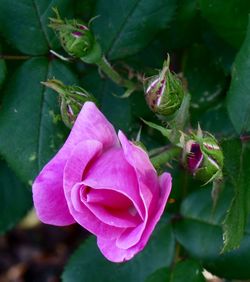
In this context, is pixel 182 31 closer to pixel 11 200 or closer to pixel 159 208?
pixel 11 200

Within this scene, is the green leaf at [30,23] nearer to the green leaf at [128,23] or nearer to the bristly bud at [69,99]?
the green leaf at [128,23]

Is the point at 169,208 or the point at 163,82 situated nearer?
the point at 163,82

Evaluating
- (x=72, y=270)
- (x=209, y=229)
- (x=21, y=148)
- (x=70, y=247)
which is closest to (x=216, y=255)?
(x=209, y=229)

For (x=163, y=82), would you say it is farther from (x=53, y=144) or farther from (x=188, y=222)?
(x=188, y=222)

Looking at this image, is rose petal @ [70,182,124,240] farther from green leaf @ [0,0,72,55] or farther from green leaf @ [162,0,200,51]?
green leaf @ [162,0,200,51]

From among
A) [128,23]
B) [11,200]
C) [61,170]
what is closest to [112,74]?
[128,23]

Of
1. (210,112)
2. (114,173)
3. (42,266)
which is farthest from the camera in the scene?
(42,266)

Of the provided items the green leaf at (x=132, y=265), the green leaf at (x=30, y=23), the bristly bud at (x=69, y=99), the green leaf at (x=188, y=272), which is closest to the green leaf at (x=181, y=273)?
the green leaf at (x=188, y=272)
